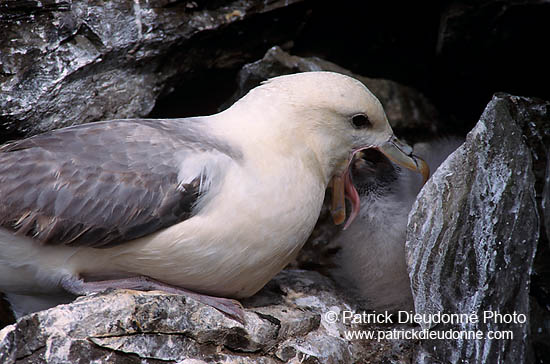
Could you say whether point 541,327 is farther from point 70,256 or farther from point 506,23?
point 70,256

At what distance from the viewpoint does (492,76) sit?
164 inches

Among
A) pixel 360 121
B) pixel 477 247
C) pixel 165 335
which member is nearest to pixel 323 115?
pixel 360 121

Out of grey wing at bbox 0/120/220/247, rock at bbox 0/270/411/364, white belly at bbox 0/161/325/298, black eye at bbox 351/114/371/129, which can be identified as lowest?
rock at bbox 0/270/411/364

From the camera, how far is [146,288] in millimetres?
2680

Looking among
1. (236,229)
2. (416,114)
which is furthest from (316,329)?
(416,114)

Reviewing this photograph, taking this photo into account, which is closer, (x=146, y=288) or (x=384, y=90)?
(x=146, y=288)

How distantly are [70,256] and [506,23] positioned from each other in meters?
2.60

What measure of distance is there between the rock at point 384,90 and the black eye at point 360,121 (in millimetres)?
965

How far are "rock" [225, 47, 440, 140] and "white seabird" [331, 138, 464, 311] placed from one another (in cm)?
51

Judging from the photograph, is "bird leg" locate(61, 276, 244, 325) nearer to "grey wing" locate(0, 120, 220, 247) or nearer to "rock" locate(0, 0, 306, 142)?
"grey wing" locate(0, 120, 220, 247)

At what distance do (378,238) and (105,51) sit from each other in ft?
5.49

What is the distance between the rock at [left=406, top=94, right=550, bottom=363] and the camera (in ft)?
9.86

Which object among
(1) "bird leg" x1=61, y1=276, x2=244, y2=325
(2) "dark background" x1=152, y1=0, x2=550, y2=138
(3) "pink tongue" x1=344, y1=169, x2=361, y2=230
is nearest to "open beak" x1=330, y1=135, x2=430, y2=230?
(3) "pink tongue" x1=344, y1=169, x2=361, y2=230

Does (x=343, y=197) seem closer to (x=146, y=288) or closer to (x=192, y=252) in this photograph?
(x=192, y=252)
